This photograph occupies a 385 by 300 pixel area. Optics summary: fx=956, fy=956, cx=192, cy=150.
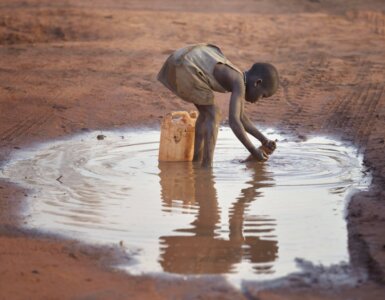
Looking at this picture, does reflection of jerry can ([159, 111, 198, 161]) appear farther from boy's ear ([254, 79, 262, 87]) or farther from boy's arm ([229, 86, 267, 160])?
boy's ear ([254, 79, 262, 87])

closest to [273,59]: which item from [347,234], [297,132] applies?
[297,132]

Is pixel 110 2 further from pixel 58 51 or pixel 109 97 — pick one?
pixel 109 97

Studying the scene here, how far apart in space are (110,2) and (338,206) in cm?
1255

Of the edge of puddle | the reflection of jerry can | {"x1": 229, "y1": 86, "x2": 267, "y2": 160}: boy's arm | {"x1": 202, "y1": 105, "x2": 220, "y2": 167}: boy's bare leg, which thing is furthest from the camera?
the reflection of jerry can

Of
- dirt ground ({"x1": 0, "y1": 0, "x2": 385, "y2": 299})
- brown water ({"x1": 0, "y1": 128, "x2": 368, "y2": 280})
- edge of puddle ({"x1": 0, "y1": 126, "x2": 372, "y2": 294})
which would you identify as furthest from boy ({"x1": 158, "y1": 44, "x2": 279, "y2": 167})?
edge of puddle ({"x1": 0, "y1": 126, "x2": 372, "y2": 294})

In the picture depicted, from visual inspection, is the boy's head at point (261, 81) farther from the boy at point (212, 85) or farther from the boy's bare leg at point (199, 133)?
the boy's bare leg at point (199, 133)

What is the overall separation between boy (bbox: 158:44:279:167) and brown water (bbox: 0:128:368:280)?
0.29 meters

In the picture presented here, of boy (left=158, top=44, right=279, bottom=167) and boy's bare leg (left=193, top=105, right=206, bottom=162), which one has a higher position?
boy (left=158, top=44, right=279, bottom=167)

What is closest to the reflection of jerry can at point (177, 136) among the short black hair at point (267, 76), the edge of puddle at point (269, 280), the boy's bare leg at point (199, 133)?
the boy's bare leg at point (199, 133)

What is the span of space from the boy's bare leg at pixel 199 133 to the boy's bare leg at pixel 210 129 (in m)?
0.05

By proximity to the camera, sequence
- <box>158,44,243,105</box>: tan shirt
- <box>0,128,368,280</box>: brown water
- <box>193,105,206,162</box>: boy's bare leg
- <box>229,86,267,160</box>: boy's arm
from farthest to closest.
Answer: <box>193,105,206,162</box>: boy's bare leg → <box>158,44,243,105</box>: tan shirt → <box>229,86,267,160</box>: boy's arm → <box>0,128,368,280</box>: brown water

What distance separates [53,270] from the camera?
5121 mm

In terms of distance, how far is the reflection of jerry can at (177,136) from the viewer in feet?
26.4

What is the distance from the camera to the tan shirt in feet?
25.0
